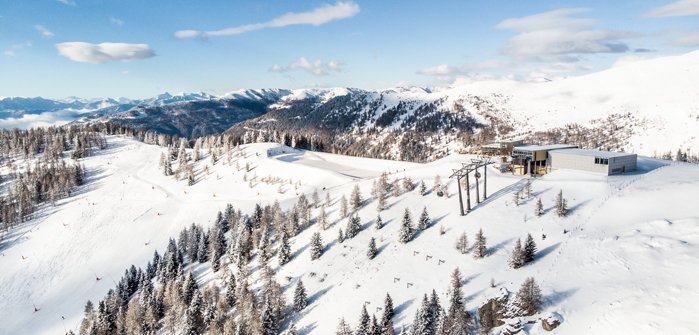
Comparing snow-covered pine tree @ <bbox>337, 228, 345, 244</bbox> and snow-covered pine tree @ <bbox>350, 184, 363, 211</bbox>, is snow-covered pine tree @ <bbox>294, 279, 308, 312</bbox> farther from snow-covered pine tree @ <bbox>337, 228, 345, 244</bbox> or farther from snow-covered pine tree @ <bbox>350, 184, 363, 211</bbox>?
snow-covered pine tree @ <bbox>350, 184, 363, 211</bbox>

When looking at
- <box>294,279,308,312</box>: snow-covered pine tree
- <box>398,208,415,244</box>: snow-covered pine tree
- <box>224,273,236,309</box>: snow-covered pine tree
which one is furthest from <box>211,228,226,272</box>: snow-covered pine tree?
<box>398,208,415,244</box>: snow-covered pine tree

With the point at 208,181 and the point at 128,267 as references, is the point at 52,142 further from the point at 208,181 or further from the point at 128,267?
the point at 128,267

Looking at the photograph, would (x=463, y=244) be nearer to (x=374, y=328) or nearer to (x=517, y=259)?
(x=517, y=259)

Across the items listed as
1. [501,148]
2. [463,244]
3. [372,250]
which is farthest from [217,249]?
[501,148]

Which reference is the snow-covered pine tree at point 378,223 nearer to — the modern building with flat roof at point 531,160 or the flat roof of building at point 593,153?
the modern building with flat roof at point 531,160

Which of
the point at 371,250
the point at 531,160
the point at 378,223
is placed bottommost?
the point at 371,250

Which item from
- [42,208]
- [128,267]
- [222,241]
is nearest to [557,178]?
[222,241]
